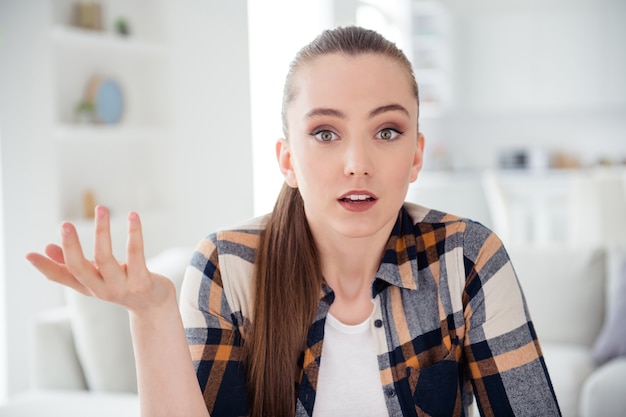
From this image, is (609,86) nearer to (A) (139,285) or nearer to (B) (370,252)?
(B) (370,252)

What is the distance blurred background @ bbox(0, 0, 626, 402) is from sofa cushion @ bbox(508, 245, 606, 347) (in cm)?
123

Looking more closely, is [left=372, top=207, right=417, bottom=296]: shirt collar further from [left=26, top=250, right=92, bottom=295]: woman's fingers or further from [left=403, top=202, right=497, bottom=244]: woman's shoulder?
[left=26, top=250, right=92, bottom=295]: woman's fingers

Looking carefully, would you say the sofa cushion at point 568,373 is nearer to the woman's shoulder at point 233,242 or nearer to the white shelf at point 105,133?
the woman's shoulder at point 233,242

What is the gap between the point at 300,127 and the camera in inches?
49.5

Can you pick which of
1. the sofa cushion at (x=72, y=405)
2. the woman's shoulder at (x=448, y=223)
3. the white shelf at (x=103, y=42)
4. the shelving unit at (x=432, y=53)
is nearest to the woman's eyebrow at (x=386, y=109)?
the woman's shoulder at (x=448, y=223)

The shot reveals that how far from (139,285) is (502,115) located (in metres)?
7.17

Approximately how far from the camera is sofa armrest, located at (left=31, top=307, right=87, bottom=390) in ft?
6.46

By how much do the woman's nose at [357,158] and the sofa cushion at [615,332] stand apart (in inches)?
66.1

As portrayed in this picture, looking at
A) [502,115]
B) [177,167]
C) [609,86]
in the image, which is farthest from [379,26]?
[177,167]

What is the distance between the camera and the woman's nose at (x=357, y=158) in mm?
1180

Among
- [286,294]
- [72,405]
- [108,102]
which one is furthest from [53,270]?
[108,102]

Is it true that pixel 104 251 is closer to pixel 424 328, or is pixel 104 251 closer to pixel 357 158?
pixel 357 158

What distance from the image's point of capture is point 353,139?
1.20 m

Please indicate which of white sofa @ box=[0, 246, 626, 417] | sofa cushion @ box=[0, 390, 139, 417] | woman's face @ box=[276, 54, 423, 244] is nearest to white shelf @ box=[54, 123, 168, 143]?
white sofa @ box=[0, 246, 626, 417]
